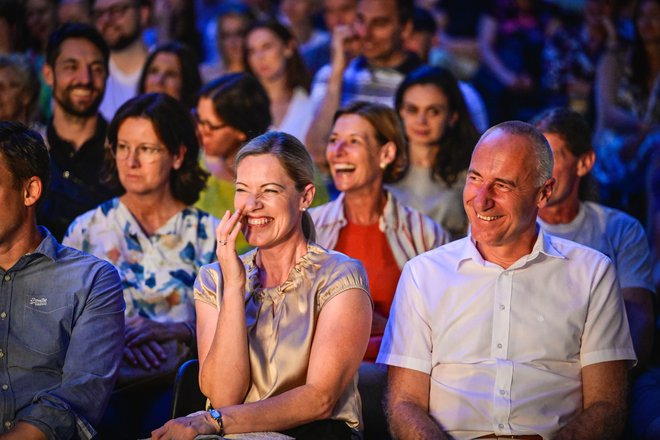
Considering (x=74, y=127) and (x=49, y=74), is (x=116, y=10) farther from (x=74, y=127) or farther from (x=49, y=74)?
(x=74, y=127)

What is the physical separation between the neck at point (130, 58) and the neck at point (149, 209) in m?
1.81

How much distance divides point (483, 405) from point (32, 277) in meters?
1.45

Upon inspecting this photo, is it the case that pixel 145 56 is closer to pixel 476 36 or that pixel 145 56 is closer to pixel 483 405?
pixel 476 36

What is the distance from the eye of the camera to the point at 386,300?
12.0 feet

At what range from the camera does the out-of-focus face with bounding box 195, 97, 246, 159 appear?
170 inches

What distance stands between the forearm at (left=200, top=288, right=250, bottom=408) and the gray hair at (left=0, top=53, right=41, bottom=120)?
2.41m

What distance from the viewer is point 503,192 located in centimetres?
284

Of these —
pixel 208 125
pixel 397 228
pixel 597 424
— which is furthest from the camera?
pixel 208 125

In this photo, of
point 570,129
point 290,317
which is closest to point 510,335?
point 290,317

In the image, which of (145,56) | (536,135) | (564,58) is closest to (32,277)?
(536,135)

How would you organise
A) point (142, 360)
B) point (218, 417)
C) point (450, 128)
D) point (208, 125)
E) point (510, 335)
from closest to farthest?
1. point (218, 417)
2. point (510, 335)
3. point (142, 360)
4. point (208, 125)
5. point (450, 128)

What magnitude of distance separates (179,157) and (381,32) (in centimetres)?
194

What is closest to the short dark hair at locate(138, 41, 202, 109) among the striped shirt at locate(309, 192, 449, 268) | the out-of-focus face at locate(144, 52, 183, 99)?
the out-of-focus face at locate(144, 52, 183, 99)

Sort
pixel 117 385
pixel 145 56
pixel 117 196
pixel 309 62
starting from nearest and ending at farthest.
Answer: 1. pixel 117 385
2. pixel 117 196
3. pixel 145 56
4. pixel 309 62
